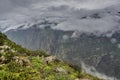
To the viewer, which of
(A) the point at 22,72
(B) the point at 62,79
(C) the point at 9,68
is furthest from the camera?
(B) the point at 62,79

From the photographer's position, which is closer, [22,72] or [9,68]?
[22,72]

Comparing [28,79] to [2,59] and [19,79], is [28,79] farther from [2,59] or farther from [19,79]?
[2,59]

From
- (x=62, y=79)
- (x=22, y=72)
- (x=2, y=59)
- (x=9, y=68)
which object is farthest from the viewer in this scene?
(x=2, y=59)

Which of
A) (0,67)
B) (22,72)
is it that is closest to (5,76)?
(22,72)

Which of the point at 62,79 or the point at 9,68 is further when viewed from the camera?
the point at 62,79

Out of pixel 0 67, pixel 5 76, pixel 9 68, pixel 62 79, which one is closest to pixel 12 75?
pixel 5 76

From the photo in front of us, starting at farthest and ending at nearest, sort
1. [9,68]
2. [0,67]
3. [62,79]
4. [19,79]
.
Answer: [62,79] < [0,67] < [9,68] < [19,79]

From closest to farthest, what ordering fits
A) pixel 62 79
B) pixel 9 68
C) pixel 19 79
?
pixel 19 79 < pixel 9 68 < pixel 62 79

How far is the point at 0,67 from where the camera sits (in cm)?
3791

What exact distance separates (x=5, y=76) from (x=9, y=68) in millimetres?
5447

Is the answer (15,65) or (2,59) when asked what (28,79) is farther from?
(2,59)

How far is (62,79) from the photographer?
4103 centimetres

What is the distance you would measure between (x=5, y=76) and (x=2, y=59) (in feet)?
48.6

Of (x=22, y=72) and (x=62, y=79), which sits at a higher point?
(x=22, y=72)
